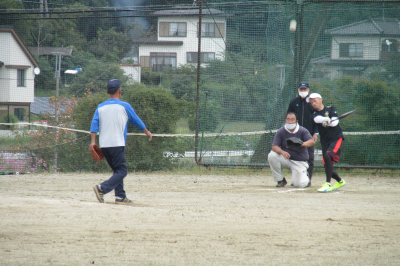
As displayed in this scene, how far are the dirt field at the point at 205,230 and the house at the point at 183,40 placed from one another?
210 inches

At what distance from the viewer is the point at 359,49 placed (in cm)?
1052

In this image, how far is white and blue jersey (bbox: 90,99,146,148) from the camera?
5.62 meters

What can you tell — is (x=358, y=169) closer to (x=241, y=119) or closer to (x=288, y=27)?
(x=241, y=119)

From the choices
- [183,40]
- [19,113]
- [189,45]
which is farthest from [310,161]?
[183,40]

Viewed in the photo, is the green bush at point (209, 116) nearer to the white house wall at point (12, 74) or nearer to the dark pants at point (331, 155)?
the dark pants at point (331, 155)

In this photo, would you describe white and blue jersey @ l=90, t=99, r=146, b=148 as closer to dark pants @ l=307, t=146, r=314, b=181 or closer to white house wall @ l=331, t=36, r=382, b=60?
dark pants @ l=307, t=146, r=314, b=181

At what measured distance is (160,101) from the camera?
1084cm

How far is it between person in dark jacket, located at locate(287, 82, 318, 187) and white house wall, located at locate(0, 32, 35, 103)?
8947 mm

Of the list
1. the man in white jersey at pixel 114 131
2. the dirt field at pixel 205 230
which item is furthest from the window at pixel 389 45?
the man in white jersey at pixel 114 131

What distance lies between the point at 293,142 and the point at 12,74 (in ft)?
35.0

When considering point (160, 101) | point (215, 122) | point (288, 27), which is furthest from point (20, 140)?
point (288, 27)

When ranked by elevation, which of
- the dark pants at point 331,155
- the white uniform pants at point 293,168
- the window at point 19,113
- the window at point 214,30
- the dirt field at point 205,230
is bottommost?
the dirt field at point 205,230

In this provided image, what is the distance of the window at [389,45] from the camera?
1045cm

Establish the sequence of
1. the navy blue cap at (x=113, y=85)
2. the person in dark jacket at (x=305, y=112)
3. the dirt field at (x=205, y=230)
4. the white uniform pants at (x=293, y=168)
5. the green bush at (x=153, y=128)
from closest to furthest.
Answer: the dirt field at (x=205, y=230) → the navy blue cap at (x=113, y=85) → the white uniform pants at (x=293, y=168) → the person in dark jacket at (x=305, y=112) → the green bush at (x=153, y=128)
